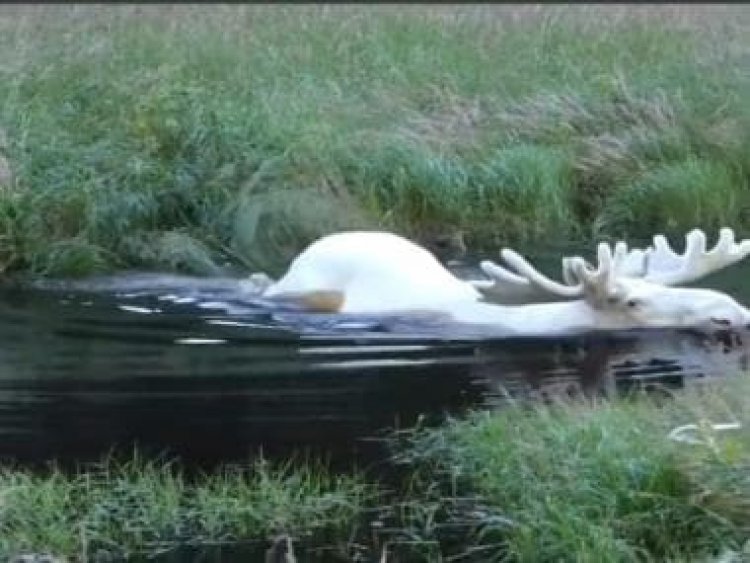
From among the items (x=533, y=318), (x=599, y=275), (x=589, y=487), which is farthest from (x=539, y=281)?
→ (x=589, y=487)

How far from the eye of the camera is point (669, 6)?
20297mm

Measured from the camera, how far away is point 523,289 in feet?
37.4

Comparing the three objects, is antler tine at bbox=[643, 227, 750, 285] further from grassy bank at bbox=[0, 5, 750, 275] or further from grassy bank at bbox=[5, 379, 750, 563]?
grassy bank at bbox=[5, 379, 750, 563]

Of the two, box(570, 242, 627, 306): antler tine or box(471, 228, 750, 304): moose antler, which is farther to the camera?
box(471, 228, 750, 304): moose antler

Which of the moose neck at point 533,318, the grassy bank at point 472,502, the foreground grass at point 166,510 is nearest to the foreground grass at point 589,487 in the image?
the grassy bank at point 472,502

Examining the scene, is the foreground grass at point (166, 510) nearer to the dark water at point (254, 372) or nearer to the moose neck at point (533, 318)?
the dark water at point (254, 372)

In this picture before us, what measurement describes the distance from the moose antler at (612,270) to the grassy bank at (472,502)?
2.50m

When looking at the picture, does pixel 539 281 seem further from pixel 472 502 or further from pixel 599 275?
pixel 472 502

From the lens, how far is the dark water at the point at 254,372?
877 cm

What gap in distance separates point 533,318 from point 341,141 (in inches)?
146

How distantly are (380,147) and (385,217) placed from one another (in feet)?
2.12

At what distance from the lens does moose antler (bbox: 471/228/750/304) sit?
35.9ft

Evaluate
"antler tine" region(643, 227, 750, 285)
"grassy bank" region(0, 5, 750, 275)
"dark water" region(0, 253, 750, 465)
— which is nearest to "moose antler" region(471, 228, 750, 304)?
"antler tine" region(643, 227, 750, 285)

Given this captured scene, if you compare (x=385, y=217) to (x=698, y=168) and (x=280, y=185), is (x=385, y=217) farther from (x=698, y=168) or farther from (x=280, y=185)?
(x=698, y=168)
